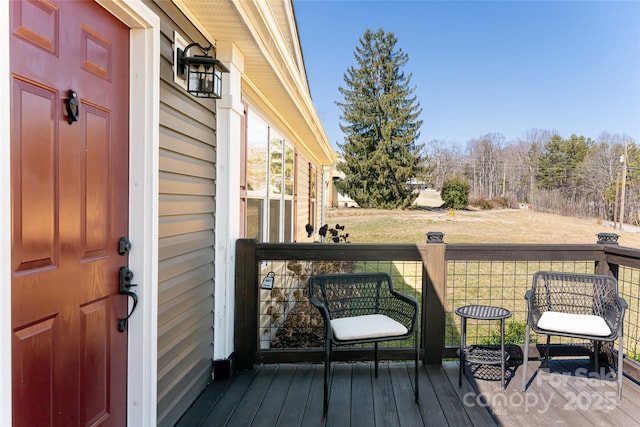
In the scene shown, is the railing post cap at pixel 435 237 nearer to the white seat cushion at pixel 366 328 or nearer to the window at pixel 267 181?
the white seat cushion at pixel 366 328

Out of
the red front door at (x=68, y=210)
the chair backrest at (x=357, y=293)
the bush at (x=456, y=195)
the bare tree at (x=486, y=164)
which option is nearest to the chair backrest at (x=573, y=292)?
the chair backrest at (x=357, y=293)

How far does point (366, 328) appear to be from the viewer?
2398 mm

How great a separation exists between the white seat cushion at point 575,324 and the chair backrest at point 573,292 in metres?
0.17

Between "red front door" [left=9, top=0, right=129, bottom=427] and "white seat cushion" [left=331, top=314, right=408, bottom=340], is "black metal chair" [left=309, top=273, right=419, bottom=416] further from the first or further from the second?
"red front door" [left=9, top=0, right=129, bottom=427]

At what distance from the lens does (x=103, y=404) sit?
5.31ft

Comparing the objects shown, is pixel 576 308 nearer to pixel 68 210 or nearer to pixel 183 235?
pixel 183 235

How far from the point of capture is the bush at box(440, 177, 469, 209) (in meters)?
23.4

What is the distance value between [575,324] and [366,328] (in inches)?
54.6

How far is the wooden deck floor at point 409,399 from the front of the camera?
7.33 feet

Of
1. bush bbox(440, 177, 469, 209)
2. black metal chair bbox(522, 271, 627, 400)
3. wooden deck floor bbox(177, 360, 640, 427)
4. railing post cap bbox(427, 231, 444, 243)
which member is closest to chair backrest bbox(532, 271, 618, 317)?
black metal chair bbox(522, 271, 627, 400)

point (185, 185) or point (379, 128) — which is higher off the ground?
point (379, 128)

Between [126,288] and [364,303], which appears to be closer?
[126,288]

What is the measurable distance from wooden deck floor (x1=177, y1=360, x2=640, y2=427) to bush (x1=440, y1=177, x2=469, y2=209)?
70.4ft

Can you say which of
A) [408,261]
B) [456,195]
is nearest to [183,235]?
[408,261]
